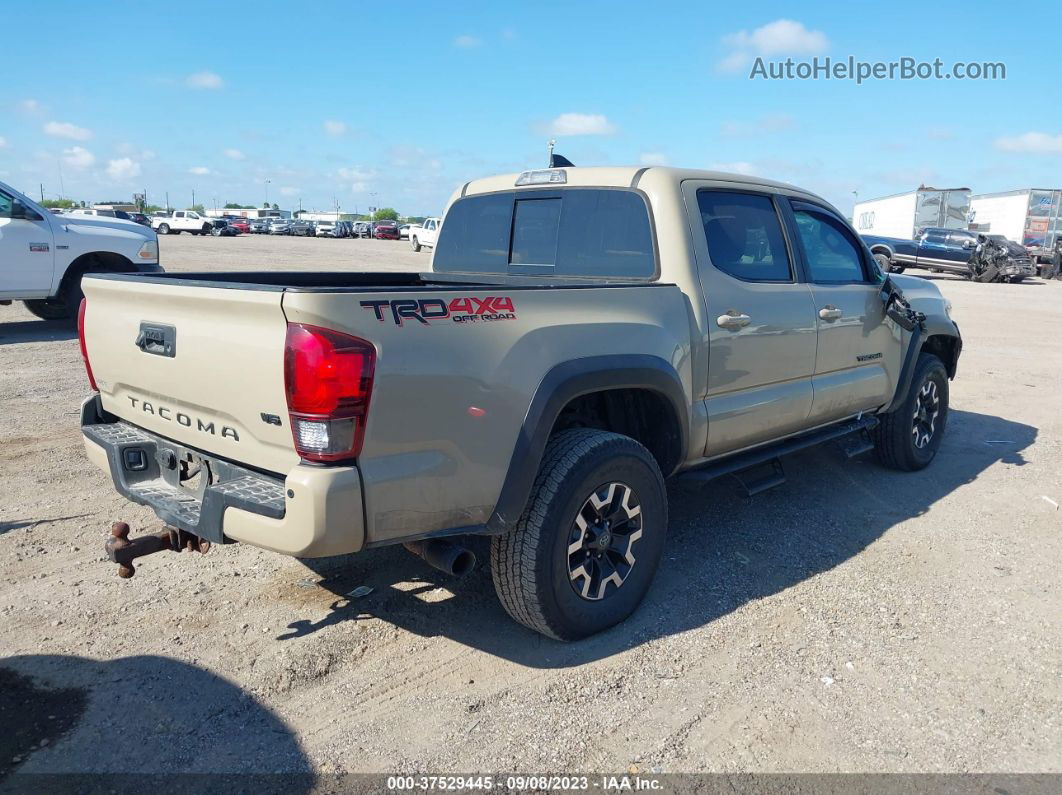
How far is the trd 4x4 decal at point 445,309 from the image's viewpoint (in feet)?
8.88

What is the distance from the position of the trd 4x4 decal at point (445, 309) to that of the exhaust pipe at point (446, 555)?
84cm

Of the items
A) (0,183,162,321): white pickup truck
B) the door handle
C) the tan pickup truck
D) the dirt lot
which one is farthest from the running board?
(0,183,162,321): white pickup truck

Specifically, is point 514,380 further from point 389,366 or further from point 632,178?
point 632,178

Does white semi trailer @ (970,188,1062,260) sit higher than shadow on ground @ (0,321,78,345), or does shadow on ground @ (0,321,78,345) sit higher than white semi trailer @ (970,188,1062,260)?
white semi trailer @ (970,188,1062,260)

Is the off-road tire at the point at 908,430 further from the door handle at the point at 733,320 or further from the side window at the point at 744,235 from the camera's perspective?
the door handle at the point at 733,320

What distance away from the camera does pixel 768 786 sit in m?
2.65

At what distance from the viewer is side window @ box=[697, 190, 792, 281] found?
13.4ft

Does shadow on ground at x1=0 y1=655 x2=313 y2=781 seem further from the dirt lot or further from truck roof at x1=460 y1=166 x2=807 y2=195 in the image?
truck roof at x1=460 y1=166 x2=807 y2=195

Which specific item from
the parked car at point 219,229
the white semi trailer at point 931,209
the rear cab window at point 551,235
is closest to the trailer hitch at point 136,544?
the rear cab window at point 551,235

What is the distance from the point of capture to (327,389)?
261 centimetres

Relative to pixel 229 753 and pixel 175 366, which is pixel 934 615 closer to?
pixel 229 753

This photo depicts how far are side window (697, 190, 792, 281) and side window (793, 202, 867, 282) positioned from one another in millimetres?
255

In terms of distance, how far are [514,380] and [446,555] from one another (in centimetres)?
69

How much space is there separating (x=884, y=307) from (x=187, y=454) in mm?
4183
